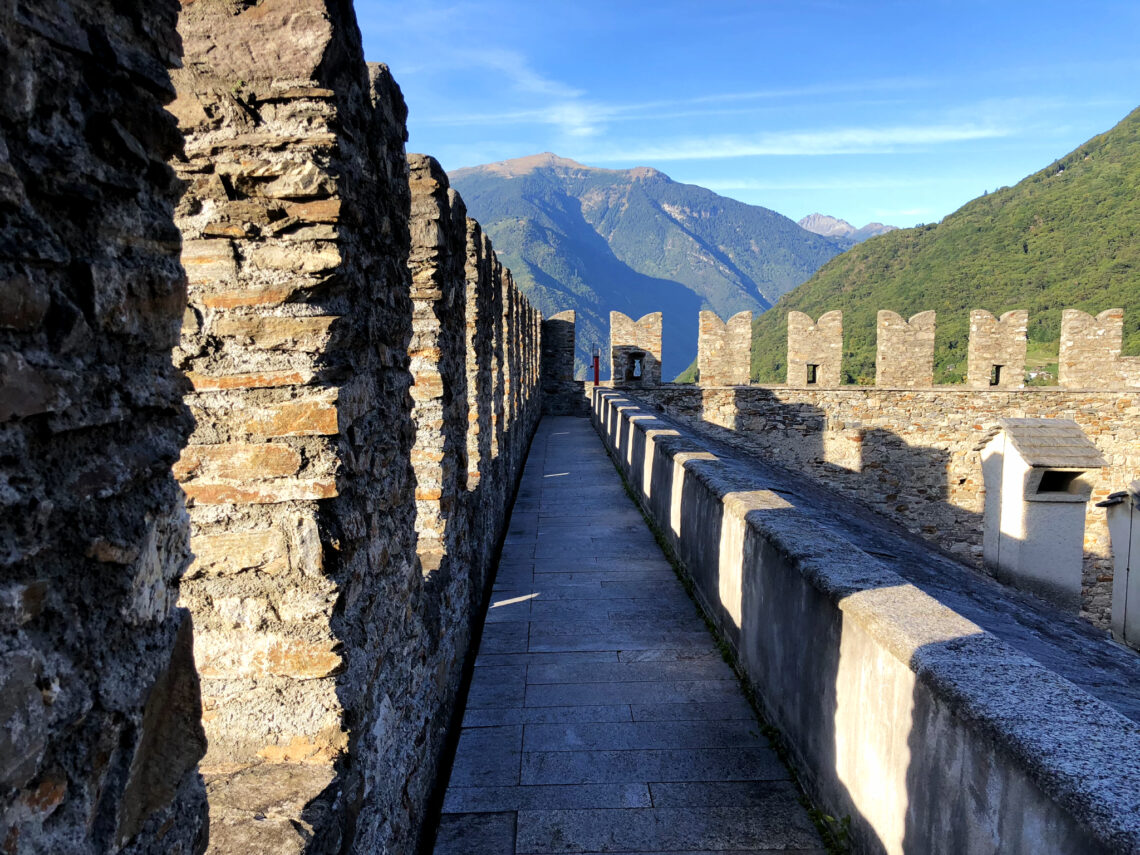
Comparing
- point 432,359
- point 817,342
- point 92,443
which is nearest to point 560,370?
point 817,342

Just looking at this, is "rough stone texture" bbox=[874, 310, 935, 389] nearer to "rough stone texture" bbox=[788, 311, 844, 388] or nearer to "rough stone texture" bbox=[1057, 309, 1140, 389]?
"rough stone texture" bbox=[788, 311, 844, 388]

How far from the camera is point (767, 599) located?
12.1 ft

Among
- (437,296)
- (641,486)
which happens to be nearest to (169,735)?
(437,296)

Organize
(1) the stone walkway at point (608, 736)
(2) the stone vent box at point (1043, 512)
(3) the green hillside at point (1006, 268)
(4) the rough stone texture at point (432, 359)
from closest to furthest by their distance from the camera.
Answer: (1) the stone walkway at point (608, 736)
(4) the rough stone texture at point (432, 359)
(2) the stone vent box at point (1043, 512)
(3) the green hillside at point (1006, 268)

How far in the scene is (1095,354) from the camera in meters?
16.4

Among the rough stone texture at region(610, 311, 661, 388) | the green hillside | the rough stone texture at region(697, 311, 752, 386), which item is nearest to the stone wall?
the rough stone texture at region(697, 311, 752, 386)

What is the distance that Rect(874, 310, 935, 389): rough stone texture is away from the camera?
15883mm

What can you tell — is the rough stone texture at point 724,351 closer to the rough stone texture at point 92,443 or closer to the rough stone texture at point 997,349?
the rough stone texture at point 997,349

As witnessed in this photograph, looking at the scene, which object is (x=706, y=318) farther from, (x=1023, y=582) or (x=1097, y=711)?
(x=1097, y=711)

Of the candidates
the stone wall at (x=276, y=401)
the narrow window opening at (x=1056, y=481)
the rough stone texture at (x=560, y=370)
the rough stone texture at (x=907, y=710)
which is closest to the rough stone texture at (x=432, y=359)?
the stone wall at (x=276, y=401)

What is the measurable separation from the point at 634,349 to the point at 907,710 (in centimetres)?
1495

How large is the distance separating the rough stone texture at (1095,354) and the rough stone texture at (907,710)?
48.7 ft

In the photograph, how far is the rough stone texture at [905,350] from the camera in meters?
15.9

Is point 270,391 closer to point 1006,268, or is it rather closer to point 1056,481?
point 1056,481
